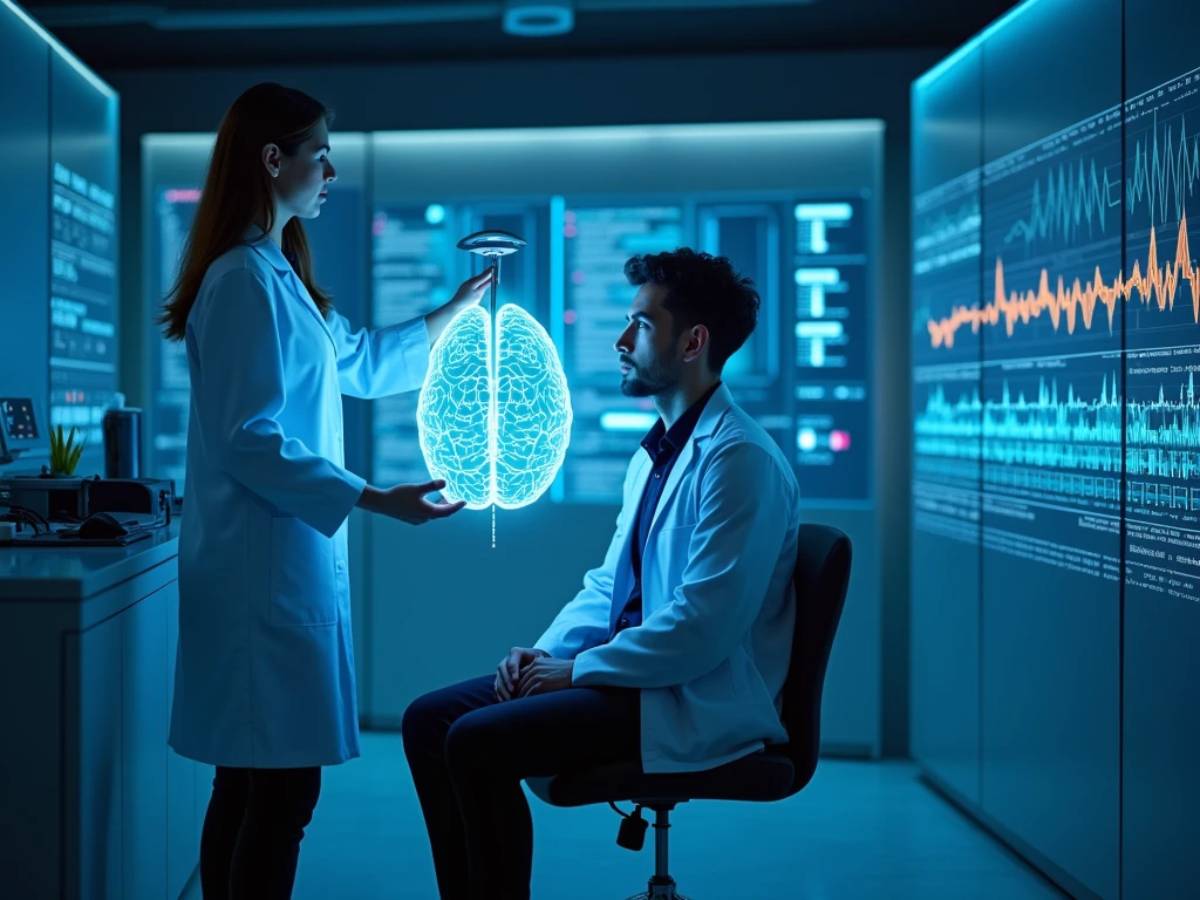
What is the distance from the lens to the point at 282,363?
2.09 metres

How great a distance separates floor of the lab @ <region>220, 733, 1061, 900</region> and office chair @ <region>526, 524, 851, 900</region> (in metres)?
1.07

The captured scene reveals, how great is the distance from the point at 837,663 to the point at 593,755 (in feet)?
8.43

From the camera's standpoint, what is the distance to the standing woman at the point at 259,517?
79.4 inches

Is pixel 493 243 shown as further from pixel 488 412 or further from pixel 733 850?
pixel 733 850

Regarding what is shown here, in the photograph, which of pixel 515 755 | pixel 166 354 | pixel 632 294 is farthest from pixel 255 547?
pixel 166 354

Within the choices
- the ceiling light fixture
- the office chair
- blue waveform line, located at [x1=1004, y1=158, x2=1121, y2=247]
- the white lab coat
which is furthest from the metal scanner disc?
the ceiling light fixture

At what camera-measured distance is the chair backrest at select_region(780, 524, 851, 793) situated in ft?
6.92

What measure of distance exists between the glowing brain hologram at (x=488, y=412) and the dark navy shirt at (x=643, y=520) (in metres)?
0.35

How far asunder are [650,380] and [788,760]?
0.85 metres

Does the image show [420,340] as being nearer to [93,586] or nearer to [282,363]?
[282,363]

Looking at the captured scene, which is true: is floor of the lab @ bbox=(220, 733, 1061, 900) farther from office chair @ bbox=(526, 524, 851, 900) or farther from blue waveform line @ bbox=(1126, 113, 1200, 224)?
blue waveform line @ bbox=(1126, 113, 1200, 224)

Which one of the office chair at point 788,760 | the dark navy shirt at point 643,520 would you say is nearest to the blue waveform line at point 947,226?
the dark navy shirt at point 643,520

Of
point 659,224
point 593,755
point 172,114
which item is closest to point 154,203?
point 172,114

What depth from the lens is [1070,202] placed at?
2.98 metres
